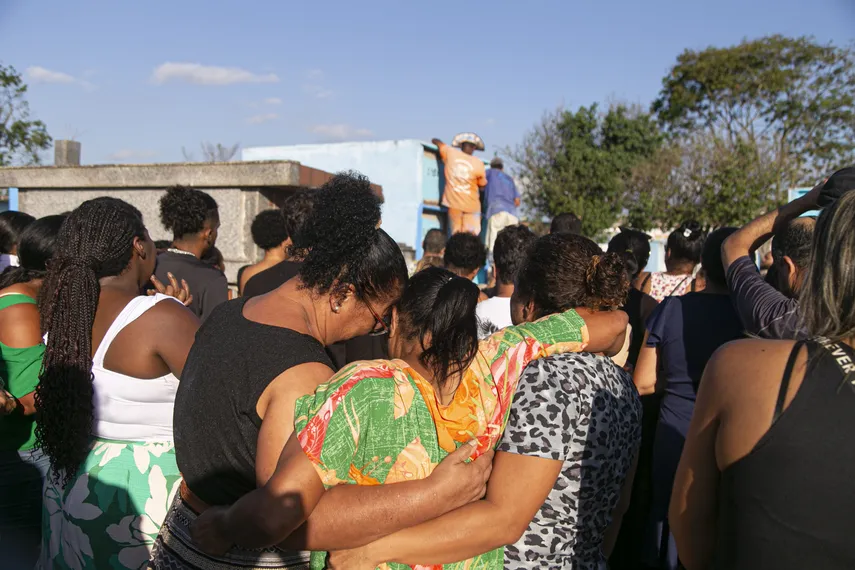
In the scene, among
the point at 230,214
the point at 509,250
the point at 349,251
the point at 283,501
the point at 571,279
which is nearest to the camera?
the point at 283,501

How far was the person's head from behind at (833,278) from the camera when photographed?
1.34 metres

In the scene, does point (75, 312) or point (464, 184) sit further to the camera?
point (464, 184)

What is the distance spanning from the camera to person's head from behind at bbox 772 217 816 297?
8.20ft

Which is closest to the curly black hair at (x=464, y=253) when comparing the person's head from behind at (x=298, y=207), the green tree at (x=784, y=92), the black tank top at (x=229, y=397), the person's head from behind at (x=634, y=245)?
the person's head from behind at (x=634, y=245)

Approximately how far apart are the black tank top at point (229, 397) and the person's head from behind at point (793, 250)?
1874 mm

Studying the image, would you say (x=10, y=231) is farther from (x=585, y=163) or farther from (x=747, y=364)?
(x=585, y=163)

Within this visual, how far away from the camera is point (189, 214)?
169 inches

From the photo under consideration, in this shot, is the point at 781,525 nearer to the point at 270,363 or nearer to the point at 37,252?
the point at 270,363

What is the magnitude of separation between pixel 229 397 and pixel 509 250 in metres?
2.61

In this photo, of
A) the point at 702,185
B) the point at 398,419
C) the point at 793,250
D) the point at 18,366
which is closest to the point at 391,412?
the point at 398,419

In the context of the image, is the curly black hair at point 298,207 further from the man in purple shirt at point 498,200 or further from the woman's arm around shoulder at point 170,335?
the man in purple shirt at point 498,200

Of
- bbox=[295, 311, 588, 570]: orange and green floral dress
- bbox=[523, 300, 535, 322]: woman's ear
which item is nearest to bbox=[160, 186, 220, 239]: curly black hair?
bbox=[523, 300, 535, 322]: woman's ear

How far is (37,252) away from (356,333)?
1971mm

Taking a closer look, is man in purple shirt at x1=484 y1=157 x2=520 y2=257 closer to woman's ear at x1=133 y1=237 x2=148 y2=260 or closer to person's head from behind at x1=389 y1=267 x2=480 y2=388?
woman's ear at x1=133 y1=237 x2=148 y2=260
